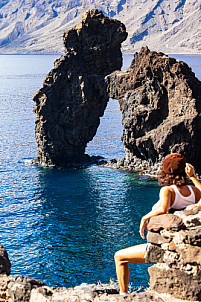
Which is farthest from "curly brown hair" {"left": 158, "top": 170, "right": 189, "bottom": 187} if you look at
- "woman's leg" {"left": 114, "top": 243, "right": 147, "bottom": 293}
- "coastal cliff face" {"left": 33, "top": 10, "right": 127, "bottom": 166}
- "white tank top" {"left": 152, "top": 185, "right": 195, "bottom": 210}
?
"coastal cliff face" {"left": 33, "top": 10, "right": 127, "bottom": 166}

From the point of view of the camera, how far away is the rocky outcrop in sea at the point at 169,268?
1183cm

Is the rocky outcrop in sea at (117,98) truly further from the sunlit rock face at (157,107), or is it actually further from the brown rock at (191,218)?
the brown rock at (191,218)

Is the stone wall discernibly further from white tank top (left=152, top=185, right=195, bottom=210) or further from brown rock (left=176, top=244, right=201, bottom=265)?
white tank top (left=152, top=185, right=195, bottom=210)

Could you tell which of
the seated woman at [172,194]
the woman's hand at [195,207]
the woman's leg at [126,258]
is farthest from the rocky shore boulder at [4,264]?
the woman's hand at [195,207]

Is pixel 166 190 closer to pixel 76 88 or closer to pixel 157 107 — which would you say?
pixel 157 107

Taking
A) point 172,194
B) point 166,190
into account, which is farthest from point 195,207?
point 166,190

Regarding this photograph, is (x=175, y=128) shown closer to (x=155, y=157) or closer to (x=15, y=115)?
(x=155, y=157)

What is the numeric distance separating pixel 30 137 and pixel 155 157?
4654 centimetres

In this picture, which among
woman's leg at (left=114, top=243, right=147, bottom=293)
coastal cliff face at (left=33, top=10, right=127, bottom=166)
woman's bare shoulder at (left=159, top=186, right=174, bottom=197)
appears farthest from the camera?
coastal cliff face at (left=33, top=10, right=127, bottom=166)

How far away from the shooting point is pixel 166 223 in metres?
12.2

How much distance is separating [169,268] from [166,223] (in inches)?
47.8

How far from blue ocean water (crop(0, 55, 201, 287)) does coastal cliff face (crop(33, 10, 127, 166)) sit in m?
5.61

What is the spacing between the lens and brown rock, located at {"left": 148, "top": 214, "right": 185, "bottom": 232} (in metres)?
12.0

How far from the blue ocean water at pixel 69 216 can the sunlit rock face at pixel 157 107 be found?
213 inches
